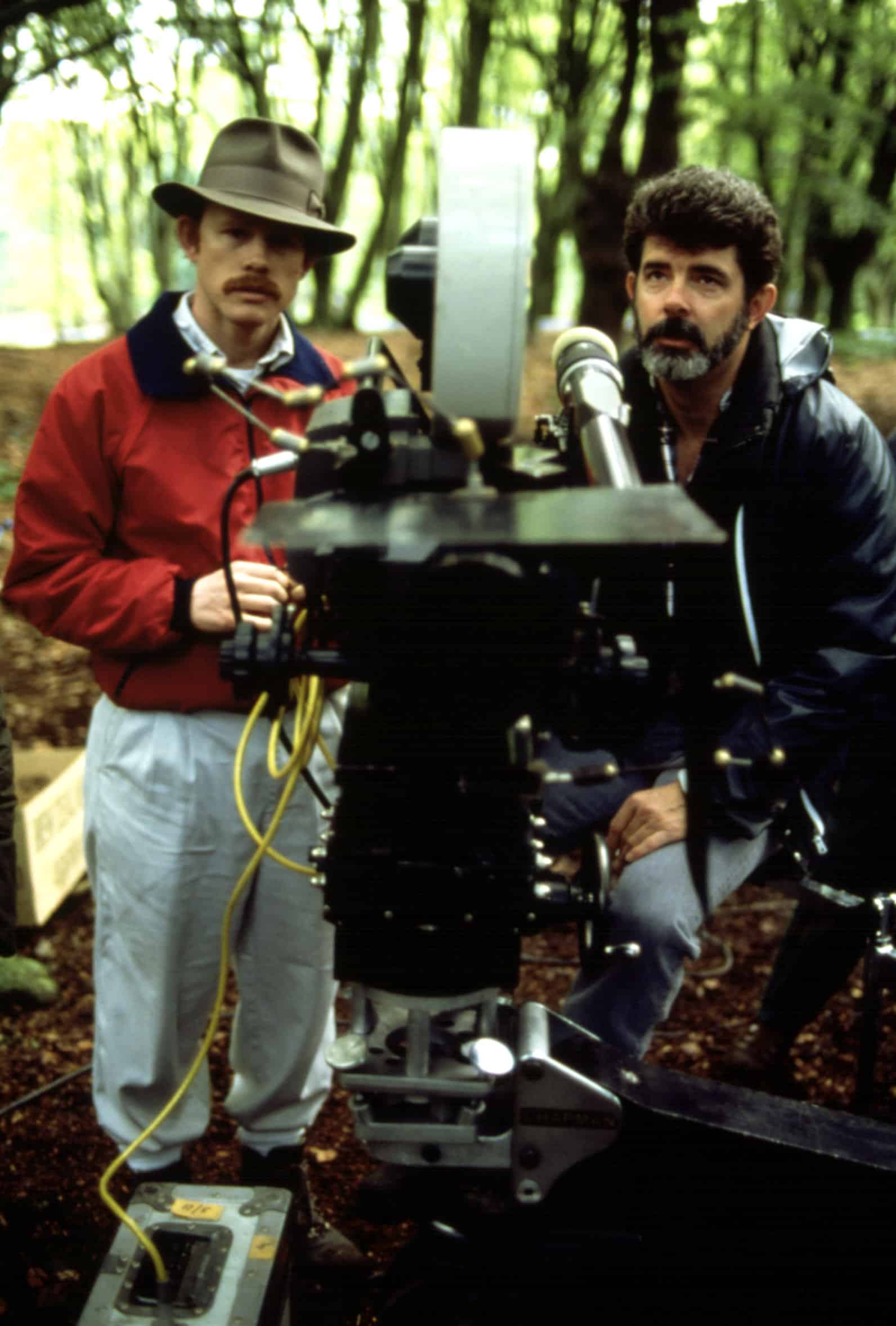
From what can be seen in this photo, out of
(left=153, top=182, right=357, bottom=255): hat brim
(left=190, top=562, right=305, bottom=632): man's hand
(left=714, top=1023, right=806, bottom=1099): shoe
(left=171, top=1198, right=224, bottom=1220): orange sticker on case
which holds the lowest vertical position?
(left=714, top=1023, right=806, bottom=1099): shoe

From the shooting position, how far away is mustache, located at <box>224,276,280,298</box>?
2.36 meters

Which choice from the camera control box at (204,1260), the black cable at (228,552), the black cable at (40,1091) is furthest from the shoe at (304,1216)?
the black cable at (228,552)

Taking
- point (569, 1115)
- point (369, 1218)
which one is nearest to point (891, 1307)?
point (569, 1115)

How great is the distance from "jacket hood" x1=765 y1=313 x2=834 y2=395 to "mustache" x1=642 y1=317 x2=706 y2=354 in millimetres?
194

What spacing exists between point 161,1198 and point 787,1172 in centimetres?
111

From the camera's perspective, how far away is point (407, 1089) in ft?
5.09

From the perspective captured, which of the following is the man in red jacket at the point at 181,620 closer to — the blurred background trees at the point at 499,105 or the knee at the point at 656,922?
the knee at the point at 656,922

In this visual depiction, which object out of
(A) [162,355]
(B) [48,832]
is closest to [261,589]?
A: (A) [162,355]

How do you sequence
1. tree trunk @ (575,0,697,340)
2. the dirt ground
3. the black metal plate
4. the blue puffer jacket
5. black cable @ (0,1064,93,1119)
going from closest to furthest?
A: the black metal plate → the blue puffer jacket → the dirt ground → black cable @ (0,1064,93,1119) → tree trunk @ (575,0,697,340)

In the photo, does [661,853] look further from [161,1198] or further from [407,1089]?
[161,1198]

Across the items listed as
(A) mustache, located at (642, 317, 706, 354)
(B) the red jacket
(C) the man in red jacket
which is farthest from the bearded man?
(B) the red jacket

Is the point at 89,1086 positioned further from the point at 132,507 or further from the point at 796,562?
the point at 796,562

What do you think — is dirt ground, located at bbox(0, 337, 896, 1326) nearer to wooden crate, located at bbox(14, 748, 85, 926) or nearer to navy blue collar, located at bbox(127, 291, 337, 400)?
wooden crate, located at bbox(14, 748, 85, 926)

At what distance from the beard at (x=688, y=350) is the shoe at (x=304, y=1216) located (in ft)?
6.70
